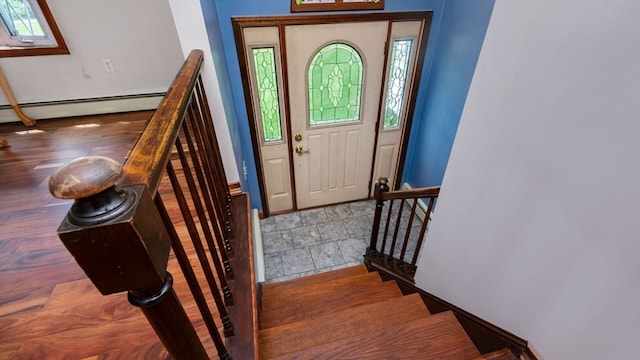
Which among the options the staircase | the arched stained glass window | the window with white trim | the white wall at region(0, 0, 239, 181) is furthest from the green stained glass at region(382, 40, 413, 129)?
the window with white trim

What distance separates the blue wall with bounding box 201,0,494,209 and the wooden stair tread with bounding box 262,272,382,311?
2.84 ft

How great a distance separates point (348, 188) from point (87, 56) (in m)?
2.85

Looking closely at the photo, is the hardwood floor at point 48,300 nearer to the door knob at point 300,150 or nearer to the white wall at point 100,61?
the white wall at point 100,61

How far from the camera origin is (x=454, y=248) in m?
1.42

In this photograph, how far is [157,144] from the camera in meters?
0.61

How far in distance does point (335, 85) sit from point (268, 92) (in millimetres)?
614

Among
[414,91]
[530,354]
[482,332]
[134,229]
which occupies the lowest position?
[482,332]

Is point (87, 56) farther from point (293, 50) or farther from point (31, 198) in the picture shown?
point (293, 50)

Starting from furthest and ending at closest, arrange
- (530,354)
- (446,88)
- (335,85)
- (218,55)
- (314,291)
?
1. (335,85)
2. (446,88)
3. (314,291)
4. (218,55)
5. (530,354)

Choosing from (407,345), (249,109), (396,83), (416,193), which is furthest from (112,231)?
(396,83)

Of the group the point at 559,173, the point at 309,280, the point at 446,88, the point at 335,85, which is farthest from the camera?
the point at 335,85

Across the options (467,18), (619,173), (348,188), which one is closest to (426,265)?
(619,173)

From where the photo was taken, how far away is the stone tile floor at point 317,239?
2602 mm

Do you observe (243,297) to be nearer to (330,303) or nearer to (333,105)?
(330,303)
